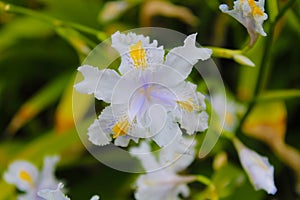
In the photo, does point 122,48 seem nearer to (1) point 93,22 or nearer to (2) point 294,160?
(2) point 294,160

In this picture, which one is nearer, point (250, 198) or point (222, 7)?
point (222, 7)

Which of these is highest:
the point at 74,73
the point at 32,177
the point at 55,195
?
the point at 55,195

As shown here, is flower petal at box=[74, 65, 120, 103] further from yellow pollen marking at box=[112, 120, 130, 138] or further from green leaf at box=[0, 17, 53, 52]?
green leaf at box=[0, 17, 53, 52]

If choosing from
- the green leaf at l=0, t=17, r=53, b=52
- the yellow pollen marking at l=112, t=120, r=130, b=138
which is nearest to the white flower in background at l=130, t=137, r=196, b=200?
the yellow pollen marking at l=112, t=120, r=130, b=138

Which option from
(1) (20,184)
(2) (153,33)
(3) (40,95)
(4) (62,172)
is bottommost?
(4) (62,172)

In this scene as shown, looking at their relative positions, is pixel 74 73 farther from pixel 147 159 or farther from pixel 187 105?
pixel 187 105

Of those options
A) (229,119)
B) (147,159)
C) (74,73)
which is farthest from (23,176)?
(74,73)

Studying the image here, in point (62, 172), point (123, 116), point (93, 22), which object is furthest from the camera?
point (93, 22)

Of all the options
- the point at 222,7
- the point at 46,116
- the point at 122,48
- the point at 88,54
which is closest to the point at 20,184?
the point at 88,54
